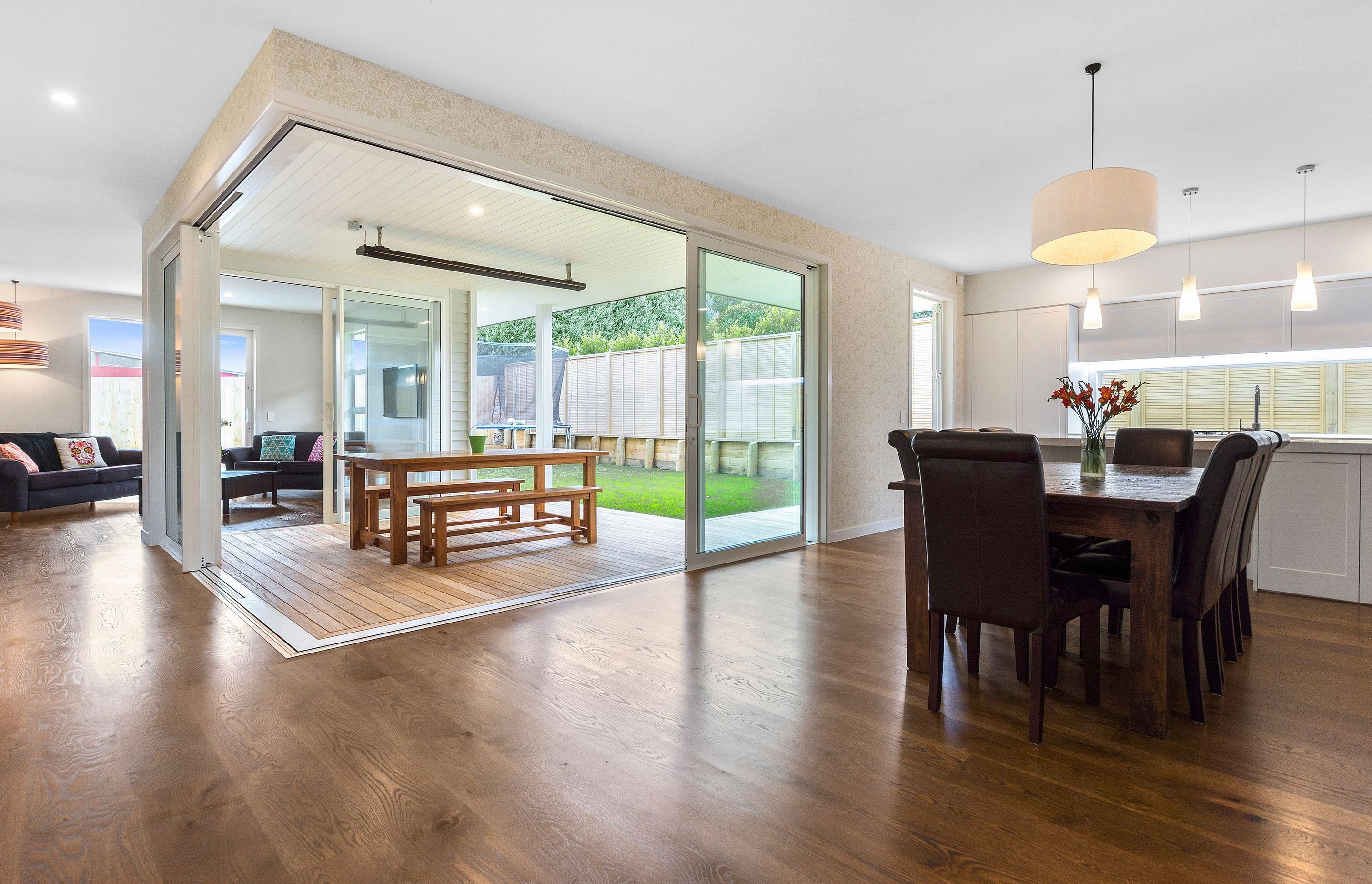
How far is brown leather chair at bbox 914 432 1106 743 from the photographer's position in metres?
2.06

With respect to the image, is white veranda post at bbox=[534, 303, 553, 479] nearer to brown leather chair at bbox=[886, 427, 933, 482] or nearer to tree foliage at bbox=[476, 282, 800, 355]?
tree foliage at bbox=[476, 282, 800, 355]

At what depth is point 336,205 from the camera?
4777 millimetres

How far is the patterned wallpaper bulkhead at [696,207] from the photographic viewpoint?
2.88 metres

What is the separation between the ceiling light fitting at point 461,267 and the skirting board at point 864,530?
127 inches

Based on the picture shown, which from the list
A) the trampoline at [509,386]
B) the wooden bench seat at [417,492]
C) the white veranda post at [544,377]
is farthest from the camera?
the trampoline at [509,386]

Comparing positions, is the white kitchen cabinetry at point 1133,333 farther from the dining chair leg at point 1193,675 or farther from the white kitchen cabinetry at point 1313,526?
the dining chair leg at point 1193,675

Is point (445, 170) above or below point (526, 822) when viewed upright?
above

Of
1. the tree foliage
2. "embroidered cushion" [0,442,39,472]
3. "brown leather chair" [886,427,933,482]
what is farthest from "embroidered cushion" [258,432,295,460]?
"brown leather chair" [886,427,933,482]

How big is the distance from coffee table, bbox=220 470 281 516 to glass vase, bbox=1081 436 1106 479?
7.28 meters

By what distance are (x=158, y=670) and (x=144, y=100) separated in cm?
273

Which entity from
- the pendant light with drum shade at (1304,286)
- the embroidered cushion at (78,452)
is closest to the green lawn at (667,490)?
the pendant light with drum shade at (1304,286)

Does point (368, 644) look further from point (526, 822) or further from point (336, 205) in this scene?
point (336, 205)

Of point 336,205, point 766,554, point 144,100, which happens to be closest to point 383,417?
point 336,205

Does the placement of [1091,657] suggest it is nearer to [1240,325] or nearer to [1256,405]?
[1256,405]
